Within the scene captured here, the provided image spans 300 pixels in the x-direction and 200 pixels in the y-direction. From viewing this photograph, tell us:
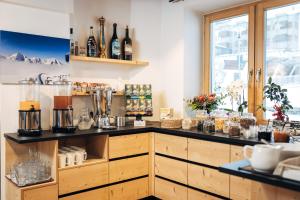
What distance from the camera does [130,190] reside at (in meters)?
3.02

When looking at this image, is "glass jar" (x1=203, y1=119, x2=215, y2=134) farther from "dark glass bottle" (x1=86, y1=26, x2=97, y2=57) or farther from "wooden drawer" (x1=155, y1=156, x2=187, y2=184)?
"dark glass bottle" (x1=86, y1=26, x2=97, y2=57)

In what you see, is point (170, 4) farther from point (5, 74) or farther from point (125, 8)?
point (5, 74)

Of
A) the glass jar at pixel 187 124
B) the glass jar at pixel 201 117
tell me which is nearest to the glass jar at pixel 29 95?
the glass jar at pixel 187 124

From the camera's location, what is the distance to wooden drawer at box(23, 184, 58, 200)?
2.35 meters

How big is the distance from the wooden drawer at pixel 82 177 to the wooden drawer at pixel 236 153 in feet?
3.88

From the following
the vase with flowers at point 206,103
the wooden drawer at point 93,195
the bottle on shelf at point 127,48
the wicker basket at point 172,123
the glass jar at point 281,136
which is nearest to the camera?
the glass jar at point 281,136

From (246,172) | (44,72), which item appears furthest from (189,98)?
(246,172)

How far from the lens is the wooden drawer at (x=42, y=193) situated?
2348mm

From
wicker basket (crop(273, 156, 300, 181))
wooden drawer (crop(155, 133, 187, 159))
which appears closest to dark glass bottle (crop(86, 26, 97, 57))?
wooden drawer (crop(155, 133, 187, 159))

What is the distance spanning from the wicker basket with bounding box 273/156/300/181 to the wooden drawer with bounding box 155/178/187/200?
1.71 meters

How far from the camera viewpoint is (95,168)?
9.00 ft

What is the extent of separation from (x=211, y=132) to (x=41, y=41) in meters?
1.85

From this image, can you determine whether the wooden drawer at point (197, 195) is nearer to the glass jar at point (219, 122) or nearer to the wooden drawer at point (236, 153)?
the wooden drawer at point (236, 153)

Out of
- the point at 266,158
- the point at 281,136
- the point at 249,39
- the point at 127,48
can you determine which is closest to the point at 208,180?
the point at 281,136
